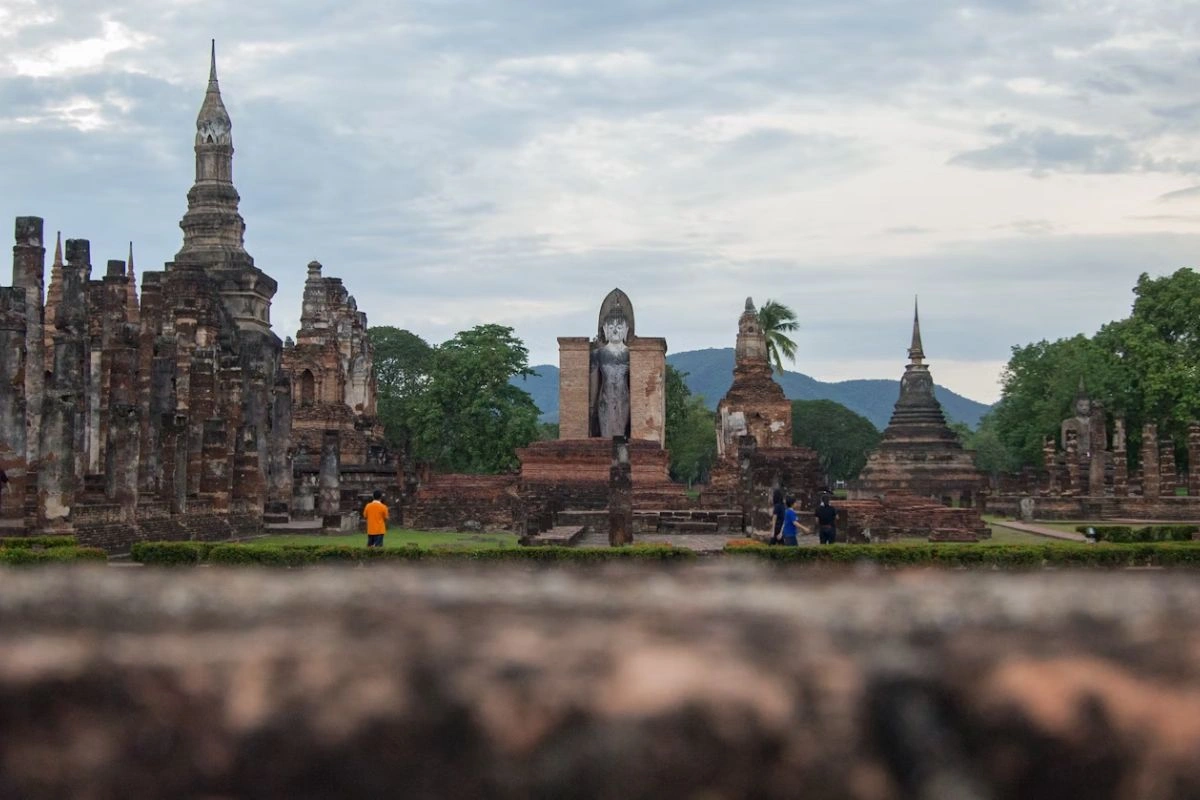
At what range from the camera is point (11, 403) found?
69.4ft

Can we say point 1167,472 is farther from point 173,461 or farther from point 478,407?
point 173,461

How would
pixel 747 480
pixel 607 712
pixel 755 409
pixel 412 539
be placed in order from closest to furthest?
pixel 607 712 → pixel 412 539 → pixel 747 480 → pixel 755 409

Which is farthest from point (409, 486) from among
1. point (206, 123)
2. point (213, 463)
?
point (206, 123)

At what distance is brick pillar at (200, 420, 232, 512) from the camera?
2431 centimetres

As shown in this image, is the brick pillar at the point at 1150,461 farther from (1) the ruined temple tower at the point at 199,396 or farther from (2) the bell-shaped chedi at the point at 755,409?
(1) the ruined temple tower at the point at 199,396

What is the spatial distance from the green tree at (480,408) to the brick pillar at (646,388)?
11.3 metres

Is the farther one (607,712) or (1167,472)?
(1167,472)

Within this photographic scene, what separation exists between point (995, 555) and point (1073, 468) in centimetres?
2995

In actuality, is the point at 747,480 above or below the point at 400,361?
below

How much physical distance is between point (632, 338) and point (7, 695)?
37.8 m

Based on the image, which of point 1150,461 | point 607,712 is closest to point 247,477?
point 607,712

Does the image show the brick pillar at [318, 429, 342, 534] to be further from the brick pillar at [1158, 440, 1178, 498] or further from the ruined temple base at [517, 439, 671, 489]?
the brick pillar at [1158, 440, 1178, 498]

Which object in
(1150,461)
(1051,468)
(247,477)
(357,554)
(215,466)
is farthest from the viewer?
(1051,468)

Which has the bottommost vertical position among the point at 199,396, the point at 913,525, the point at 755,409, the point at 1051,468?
the point at 913,525
